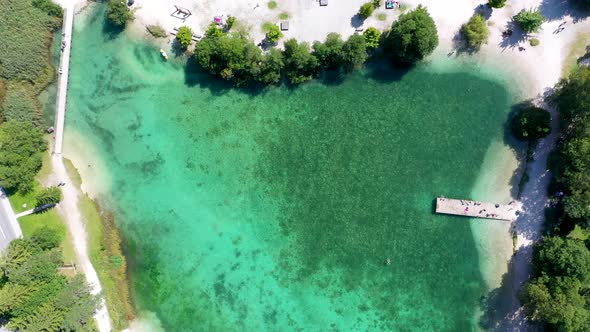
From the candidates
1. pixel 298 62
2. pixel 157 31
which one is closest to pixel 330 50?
pixel 298 62

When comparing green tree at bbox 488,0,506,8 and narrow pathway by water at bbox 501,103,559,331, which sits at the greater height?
green tree at bbox 488,0,506,8

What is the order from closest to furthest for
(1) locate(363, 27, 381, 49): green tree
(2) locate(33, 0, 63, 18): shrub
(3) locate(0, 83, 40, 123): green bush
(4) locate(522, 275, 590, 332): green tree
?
(4) locate(522, 275, 590, 332): green tree, (1) locate(363, 27, 381, 49): green tree, (3) locate(0, 83, 40, 123): green bush, (2) locate(33, 0, 63, 18): shrub

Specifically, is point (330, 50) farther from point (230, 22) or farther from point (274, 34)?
point (230, 22)

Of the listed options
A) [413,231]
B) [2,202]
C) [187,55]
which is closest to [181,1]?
[187,55]

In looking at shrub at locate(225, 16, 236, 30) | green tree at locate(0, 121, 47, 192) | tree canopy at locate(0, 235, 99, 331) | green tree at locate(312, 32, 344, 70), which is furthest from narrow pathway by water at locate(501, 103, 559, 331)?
green tree at locate(0, 121, 47, 192)

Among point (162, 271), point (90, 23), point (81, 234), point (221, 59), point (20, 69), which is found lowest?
point (81, 234)

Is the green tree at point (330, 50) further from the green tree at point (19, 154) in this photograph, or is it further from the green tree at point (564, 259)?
the green tree at point (19, 154)

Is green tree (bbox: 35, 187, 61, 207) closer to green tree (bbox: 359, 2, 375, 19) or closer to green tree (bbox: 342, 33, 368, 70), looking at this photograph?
green tree (bbox: 342, 33, 368, 70)

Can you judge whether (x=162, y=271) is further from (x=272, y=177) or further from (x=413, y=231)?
(x=413, y=231)
